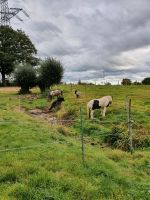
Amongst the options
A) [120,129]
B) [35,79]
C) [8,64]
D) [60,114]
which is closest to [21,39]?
[8,64]

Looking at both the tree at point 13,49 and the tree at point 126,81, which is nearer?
the tree at point 126,81

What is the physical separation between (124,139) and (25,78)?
48464 mm

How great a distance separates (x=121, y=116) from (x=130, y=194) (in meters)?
17.7

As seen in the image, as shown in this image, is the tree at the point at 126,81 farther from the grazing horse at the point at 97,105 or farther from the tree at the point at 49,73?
the grazing horse at the point at 97,105

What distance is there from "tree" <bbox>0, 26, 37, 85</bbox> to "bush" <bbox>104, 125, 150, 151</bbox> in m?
73.6

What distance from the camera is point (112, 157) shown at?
56.1ft

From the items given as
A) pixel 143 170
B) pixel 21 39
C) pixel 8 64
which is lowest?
pixel 143 170

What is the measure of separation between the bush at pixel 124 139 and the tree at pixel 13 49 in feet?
241

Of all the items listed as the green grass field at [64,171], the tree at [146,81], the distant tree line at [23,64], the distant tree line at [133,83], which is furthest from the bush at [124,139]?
the tree at [146,81]

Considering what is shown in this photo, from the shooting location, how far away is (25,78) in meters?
67.3

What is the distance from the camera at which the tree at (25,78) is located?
6719 cm

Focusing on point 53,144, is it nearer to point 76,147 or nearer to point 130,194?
point 76,147

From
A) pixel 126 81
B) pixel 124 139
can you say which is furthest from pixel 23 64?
pixel 124 139

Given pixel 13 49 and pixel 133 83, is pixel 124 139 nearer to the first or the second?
pixel 133 83
